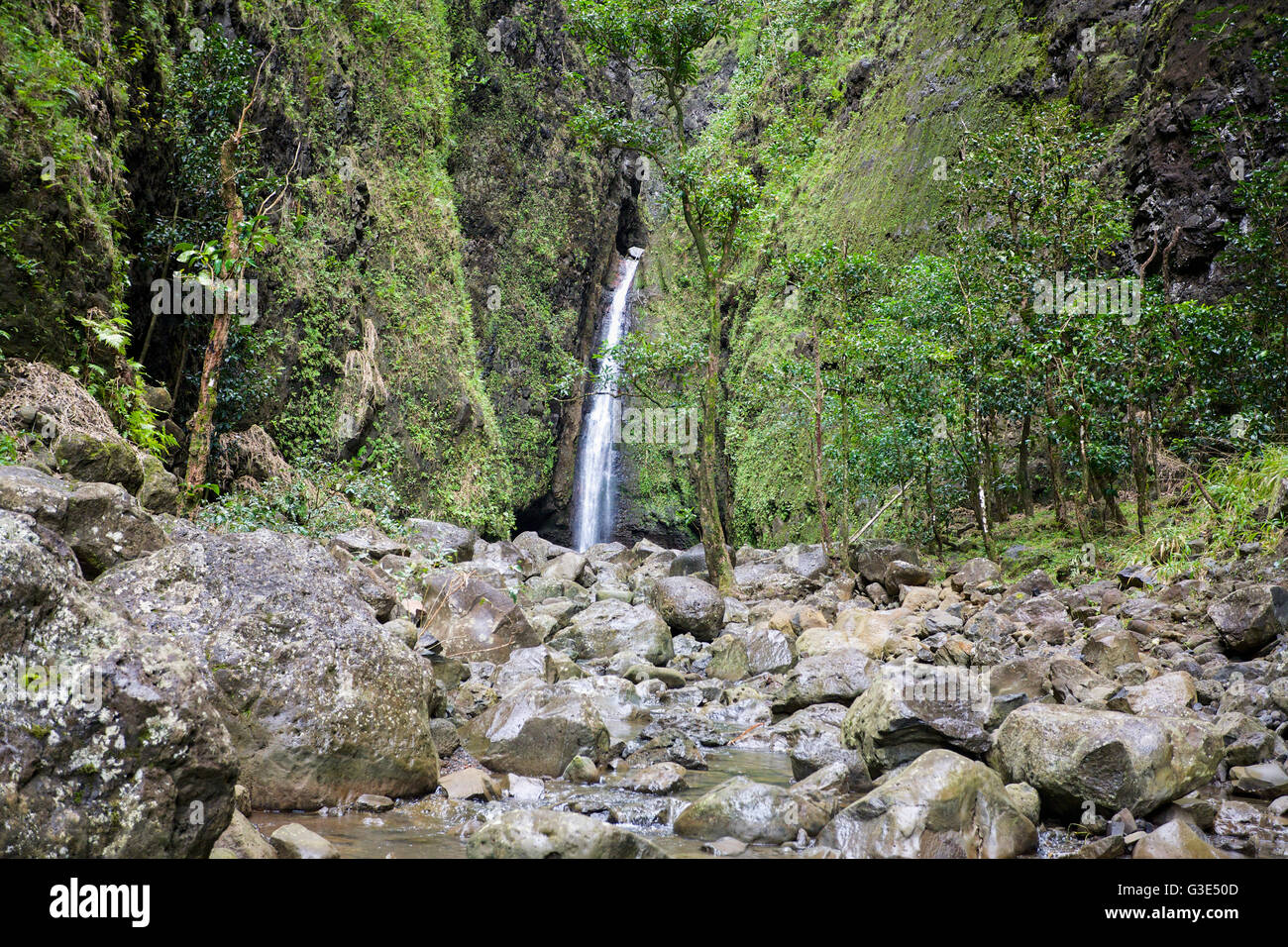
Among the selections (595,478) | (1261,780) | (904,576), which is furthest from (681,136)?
(595,478)

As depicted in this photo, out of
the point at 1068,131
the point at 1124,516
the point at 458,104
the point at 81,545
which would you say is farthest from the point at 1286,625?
the point at 458,104

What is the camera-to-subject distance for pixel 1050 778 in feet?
14.0

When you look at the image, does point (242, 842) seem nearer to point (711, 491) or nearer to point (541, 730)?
point (541, 730)

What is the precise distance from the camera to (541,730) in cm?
561

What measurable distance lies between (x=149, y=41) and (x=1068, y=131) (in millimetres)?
13991

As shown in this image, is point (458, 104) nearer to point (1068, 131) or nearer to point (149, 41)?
point (149, 41)

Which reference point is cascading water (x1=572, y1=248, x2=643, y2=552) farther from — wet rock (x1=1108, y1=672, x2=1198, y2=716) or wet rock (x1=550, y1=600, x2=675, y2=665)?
wet rock (x1=1108, y1=672, x2=1198, y2=716)

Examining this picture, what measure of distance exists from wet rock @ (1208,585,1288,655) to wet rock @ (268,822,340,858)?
6.95 metres

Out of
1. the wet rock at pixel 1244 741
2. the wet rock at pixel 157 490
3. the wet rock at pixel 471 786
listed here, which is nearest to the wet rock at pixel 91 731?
the wet rock at pixel 471 786

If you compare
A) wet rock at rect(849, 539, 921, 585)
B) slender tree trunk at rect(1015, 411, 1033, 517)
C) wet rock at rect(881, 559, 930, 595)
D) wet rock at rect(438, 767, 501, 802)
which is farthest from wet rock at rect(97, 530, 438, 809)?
slender tree trunk at rect(1015, 411, 1033, 517)

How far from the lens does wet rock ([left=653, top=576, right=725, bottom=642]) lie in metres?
11.2

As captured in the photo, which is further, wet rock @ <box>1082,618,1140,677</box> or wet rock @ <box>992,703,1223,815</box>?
wet rock @ <box>1082,618,1140,677</box>

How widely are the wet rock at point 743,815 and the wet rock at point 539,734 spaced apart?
1324 millimetres

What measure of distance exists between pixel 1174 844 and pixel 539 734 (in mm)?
3800
